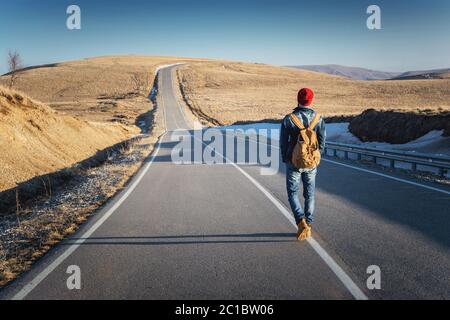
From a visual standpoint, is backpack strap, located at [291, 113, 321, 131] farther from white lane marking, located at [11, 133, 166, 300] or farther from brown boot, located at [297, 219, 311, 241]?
white lane marking, located at [11, 133, 166, 300]

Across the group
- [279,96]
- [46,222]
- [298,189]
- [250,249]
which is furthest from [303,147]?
[279,96]

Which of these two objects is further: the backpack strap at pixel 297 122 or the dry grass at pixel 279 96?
the dry grass at pixel 279 96

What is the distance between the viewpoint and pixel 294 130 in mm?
6301

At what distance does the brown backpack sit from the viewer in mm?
6160

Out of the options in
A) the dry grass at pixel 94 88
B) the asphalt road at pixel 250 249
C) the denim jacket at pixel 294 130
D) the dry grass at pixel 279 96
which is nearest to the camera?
the asphalt road at pixel 250 249

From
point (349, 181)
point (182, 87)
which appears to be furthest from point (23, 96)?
point (182, 87)

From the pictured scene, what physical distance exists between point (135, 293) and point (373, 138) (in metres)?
21.5

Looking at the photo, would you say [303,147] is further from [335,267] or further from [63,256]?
[63,256]

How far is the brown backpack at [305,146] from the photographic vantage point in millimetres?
6160

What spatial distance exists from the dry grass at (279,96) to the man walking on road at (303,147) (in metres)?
42.6

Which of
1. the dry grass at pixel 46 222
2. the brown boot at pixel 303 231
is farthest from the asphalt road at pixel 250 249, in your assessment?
the dry grass at pixel 46 222

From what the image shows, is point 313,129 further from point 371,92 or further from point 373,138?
point 371,92

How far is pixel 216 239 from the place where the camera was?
6406mm

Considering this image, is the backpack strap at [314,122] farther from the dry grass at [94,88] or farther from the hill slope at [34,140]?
the dry grass at [94,88]
